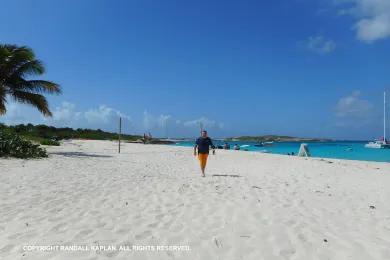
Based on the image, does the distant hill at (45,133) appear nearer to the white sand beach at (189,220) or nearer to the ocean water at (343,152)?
the ocean water at (343,152)

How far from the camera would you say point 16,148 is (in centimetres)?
1577

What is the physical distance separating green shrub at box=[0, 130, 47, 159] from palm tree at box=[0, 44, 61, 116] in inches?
121

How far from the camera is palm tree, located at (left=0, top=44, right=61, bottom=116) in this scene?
18.4 meters

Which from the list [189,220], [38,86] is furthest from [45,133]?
[189,220]

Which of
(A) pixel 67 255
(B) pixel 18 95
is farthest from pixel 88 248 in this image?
(B) pixel 18 95

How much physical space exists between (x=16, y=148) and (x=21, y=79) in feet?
17.1

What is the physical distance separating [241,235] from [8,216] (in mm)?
3961

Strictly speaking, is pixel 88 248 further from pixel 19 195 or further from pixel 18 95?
pixel 18 95

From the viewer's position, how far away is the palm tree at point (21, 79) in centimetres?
1836

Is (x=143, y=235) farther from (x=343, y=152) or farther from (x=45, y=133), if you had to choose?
(x=343, y=152)

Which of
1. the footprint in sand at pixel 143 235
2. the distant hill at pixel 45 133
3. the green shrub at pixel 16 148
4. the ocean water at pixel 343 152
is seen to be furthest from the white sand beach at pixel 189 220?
the ocean water at pixel 343 152

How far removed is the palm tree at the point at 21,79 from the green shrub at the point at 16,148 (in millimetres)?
3084

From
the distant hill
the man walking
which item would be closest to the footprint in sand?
the man walking

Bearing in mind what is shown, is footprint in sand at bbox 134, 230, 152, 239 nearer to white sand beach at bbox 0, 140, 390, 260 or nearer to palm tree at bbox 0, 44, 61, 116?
white sand beach at bbox 0, 140, 390, 260
